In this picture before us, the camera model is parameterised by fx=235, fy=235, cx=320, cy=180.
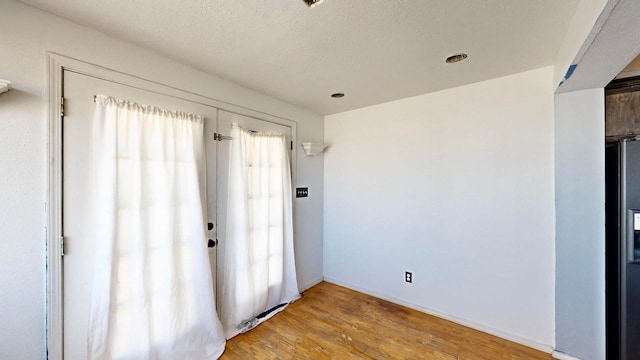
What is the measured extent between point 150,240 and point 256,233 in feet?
3.22

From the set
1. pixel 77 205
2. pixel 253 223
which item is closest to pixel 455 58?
pixel 253 223

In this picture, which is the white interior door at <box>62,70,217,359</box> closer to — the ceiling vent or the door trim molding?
the door trim molding

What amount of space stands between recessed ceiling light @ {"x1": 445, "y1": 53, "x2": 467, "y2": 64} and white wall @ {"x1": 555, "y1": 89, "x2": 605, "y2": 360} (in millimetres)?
868

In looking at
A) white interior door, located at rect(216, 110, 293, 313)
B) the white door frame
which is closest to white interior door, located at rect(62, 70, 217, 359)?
the white door frame

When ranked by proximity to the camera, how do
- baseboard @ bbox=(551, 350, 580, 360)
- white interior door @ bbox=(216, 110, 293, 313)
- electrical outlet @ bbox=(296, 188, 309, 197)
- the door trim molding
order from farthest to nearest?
electrical outlet @ bbox=(296, 188, 309, 197), white interior door @ bbox=(216, 110, 293, 313), baseboard @ bbox=(551, 350, 580, 360), the door trim molding

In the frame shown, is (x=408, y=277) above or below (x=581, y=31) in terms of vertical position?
below

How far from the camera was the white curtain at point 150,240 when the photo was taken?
4.93ft

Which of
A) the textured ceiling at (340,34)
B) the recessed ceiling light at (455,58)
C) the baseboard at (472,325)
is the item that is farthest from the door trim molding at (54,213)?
the baseboard at (472,325)

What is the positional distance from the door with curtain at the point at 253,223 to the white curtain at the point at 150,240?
248 millimetres

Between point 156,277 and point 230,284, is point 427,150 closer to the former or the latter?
point 230,284

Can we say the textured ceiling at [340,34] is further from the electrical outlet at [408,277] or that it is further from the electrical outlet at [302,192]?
the electrical outlet at [408,277]

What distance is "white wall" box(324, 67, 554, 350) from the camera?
6.71 ft

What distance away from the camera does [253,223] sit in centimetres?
248

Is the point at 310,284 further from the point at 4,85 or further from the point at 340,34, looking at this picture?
the point at 4,85
